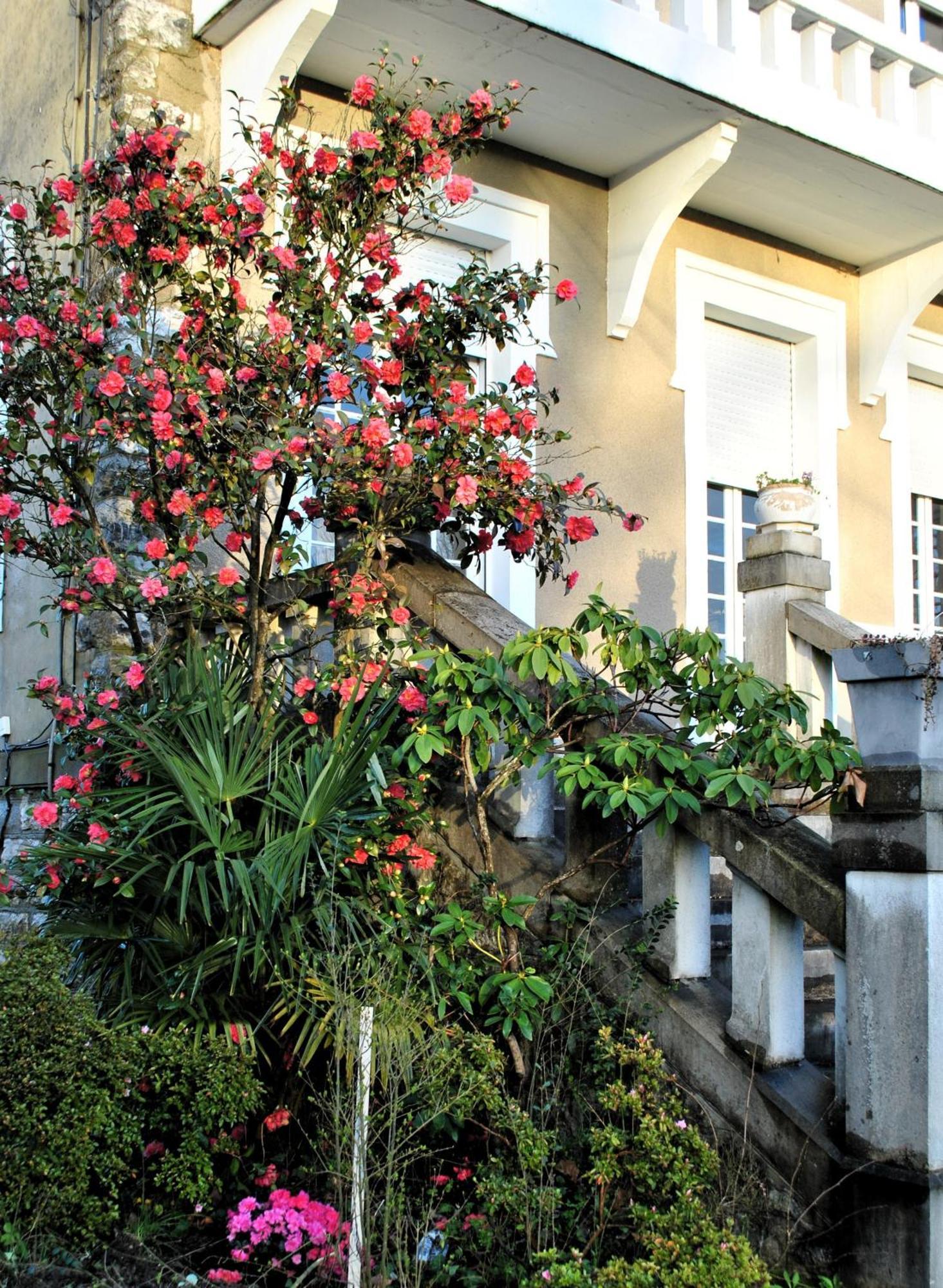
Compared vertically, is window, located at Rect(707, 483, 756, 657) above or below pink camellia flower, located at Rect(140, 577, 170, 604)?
above

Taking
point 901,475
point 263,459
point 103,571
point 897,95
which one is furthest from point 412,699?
point 901,475

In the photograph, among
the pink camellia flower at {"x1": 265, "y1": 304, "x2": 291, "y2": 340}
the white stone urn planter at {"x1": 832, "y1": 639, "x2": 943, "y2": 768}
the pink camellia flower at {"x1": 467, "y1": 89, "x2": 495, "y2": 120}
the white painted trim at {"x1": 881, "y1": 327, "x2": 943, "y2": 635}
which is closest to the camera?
the white stone urn planter at {"x1": 832, "y1": 639, "x2": 943, "y2": 768}

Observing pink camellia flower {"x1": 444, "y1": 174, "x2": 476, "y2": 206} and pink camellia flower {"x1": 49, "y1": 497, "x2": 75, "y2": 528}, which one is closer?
pink camellia flower {"x1": 444, "y1": 174, "x2": 476, "y2": 206}

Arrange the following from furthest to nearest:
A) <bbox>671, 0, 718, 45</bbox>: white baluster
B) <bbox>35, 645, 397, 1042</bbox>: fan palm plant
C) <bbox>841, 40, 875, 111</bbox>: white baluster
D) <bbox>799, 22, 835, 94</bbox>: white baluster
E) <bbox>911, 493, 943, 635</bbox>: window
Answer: <bbox>911, 493, 943, 635</bbox>: window < <bbox>841, 40, 875, 111</bbox>: white baluster < <bbox>799, 22, 835, 94</bbox>: white baluster < <bbox>671, 0, 718, 45</bbox>: white baluster < <bbox>35, 645, 397, 1042</bbox>: fan palm plant

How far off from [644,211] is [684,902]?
4.98 metres

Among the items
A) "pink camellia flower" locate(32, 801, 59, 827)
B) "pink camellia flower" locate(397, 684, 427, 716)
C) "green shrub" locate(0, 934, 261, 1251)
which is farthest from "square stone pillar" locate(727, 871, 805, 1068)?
"pink camellia flower" locate(32, 801, 59, 827)

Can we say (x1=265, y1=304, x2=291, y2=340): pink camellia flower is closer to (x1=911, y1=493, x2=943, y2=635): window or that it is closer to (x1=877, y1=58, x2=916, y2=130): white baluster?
(x1=877, y1=58, x2=916, y2=130): white baluster

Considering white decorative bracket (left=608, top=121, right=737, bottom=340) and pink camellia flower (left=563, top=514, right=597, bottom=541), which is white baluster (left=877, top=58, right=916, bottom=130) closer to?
white decorative bracket (left=608, top=121, right=737, bottom=340)

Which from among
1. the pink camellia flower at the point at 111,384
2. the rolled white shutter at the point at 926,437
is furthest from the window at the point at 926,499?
the pink camellia flower at the point at 111,384

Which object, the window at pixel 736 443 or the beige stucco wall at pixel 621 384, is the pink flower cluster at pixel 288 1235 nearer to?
the beige stucco wall at pixel 621 384


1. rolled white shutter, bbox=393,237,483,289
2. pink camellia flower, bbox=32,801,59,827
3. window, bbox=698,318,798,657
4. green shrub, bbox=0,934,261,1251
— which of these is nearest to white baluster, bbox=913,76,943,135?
window, bbox=698,318,798,657

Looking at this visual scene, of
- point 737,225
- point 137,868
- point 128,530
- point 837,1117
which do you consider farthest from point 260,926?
point 737,225

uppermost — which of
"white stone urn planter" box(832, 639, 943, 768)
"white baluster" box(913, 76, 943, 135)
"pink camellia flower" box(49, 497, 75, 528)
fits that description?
"white baluster" box(913, 76, 943, 135)

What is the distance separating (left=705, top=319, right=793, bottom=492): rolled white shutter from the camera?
8.60 metres
